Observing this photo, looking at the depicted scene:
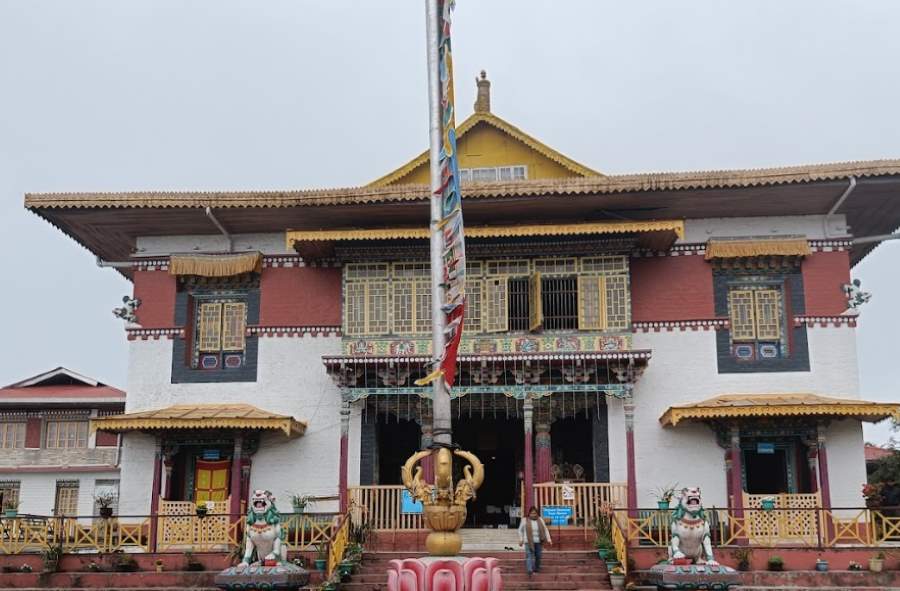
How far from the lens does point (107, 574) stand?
2027 centimetres

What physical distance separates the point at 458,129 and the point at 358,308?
5.79m

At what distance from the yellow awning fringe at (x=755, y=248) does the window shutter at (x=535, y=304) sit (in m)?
4.07

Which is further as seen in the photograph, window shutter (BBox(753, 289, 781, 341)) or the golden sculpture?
window shutter (BBox(753, 289, 781, 341))

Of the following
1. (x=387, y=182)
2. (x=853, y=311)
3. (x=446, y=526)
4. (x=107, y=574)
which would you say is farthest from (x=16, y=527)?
(x=853, y=311)

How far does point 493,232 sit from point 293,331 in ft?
18.0

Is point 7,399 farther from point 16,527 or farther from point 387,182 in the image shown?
point 387,182

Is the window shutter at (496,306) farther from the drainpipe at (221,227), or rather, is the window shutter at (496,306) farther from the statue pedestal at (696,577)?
the statue pedestal at (696,577)

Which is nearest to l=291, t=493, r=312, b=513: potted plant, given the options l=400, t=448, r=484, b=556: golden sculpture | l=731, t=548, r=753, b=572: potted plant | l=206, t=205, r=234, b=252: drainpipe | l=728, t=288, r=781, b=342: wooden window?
l=206, t=205, r=234, b=252: drainpipe

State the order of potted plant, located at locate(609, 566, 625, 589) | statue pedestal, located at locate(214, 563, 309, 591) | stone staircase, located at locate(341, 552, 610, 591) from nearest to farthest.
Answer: statue pedestal, located at locate(214, 563, 309, 591) → potted plant, located at locate(609, 566, 625, 589) → stone staircase, located at locate(341, 552, 610, 591)

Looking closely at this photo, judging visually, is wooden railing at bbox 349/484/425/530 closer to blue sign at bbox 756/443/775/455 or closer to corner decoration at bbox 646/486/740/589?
corner decoration at bbox 646/486/740/589

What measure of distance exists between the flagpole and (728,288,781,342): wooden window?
11635mm

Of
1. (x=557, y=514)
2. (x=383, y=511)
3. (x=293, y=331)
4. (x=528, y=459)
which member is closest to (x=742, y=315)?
(x=528, y=459)

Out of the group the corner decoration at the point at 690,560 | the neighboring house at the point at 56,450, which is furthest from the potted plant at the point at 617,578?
the neighboring house at the point at 56,450

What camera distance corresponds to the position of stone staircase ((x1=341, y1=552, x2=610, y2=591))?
61.7 feet
